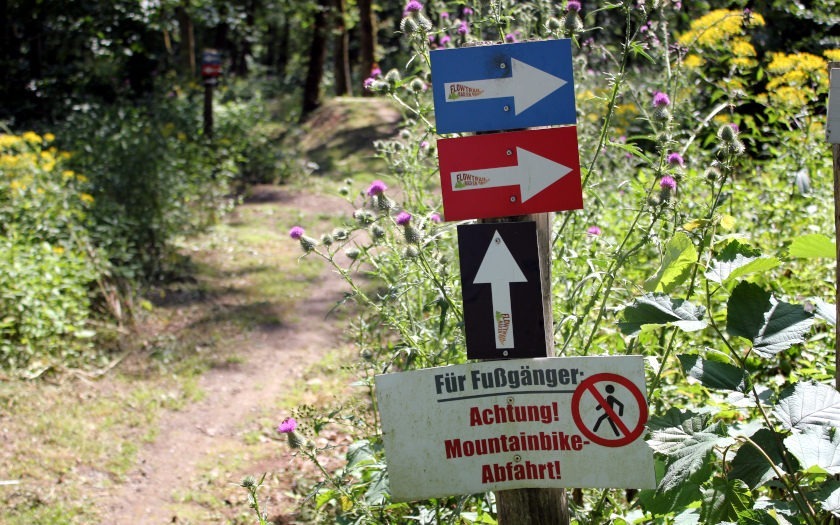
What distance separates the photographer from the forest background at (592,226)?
2043 millimetres

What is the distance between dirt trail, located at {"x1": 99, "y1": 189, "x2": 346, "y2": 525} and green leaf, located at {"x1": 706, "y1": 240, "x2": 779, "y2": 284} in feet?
10.5

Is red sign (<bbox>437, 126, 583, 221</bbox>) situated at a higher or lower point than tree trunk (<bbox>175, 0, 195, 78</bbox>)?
lower

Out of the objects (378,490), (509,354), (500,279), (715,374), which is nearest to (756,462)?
(715,374)

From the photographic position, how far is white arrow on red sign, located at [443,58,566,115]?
2.17 metres

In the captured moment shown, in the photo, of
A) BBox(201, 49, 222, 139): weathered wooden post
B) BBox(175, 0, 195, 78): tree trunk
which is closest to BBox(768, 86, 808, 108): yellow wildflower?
BBox(201, 49, 222, 139): weathered wooden post

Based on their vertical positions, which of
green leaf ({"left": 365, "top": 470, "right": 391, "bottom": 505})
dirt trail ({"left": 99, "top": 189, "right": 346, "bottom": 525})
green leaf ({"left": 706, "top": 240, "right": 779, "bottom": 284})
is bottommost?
dirt trail ({"left": 99, "top": 189, "right": 346, "bottom": 525})

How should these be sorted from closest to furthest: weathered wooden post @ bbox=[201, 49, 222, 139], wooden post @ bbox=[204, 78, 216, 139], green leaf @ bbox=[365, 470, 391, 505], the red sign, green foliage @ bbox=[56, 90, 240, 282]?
1. the red sign
2. green leaf @ bbox=[365, 470, 391, 505]
3. green foliage @ bbox=[56, 90, 240, 282]
4. weathered wooden post @ bbox=[201, 49, 222, 139]
5. wooden post @ bbox=[204, 78, 216, 139]

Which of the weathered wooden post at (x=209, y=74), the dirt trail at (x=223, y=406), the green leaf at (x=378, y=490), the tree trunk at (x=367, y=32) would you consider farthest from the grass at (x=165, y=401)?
the tree trunk at (x=367, y=32)

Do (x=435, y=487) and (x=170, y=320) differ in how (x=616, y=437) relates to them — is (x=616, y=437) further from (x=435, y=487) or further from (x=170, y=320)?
(x=170, y=320)

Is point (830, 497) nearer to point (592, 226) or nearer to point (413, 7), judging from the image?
point (413, 7)

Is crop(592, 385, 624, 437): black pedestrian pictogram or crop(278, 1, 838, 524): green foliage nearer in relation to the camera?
crop(278, 1, 838, 524): green foliage

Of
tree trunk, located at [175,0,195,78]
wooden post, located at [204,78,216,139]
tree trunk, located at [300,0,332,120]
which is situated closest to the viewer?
wooden post, located at [204,78,216,139]

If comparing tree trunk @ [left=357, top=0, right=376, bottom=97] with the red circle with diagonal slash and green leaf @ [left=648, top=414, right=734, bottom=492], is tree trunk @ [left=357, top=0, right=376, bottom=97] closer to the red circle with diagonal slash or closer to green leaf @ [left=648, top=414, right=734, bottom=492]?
the red circle with diagonal slash

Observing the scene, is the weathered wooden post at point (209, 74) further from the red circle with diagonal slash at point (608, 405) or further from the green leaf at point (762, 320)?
the green leaf at point (762, 320)
